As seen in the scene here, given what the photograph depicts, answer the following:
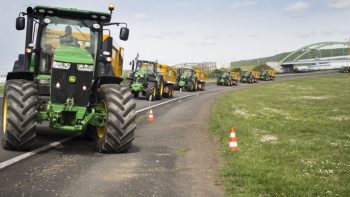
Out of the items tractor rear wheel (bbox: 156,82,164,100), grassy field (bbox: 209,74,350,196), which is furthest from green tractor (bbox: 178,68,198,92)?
grassy field (bbox: 209,74,350,196)

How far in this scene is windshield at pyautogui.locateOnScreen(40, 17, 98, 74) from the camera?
10.6 metres

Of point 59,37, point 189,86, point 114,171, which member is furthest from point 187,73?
point 114,171

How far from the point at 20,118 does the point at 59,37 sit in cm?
253

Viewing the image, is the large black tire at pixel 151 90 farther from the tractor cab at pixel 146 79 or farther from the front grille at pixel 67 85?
the front grille at pixel 67 85

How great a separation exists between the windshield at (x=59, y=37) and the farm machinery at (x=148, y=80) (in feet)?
60.7

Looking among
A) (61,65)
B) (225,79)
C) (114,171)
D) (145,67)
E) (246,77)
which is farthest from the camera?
(246,77)

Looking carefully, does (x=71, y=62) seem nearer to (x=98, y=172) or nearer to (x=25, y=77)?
(x=25, y=77)

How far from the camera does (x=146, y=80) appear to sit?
3105 centimetres

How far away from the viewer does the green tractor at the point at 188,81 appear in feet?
150

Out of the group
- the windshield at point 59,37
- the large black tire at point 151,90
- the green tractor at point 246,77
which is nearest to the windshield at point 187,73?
the large black tire at point 151,90

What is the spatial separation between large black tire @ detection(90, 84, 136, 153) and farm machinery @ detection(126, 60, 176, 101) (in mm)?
19376

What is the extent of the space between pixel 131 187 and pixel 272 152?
451 cm

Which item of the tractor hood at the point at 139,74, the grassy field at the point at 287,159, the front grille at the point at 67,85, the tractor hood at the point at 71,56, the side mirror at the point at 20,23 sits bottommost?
the grassy field at the point at 287,159

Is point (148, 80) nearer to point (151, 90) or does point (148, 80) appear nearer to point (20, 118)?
point (151, 90)
